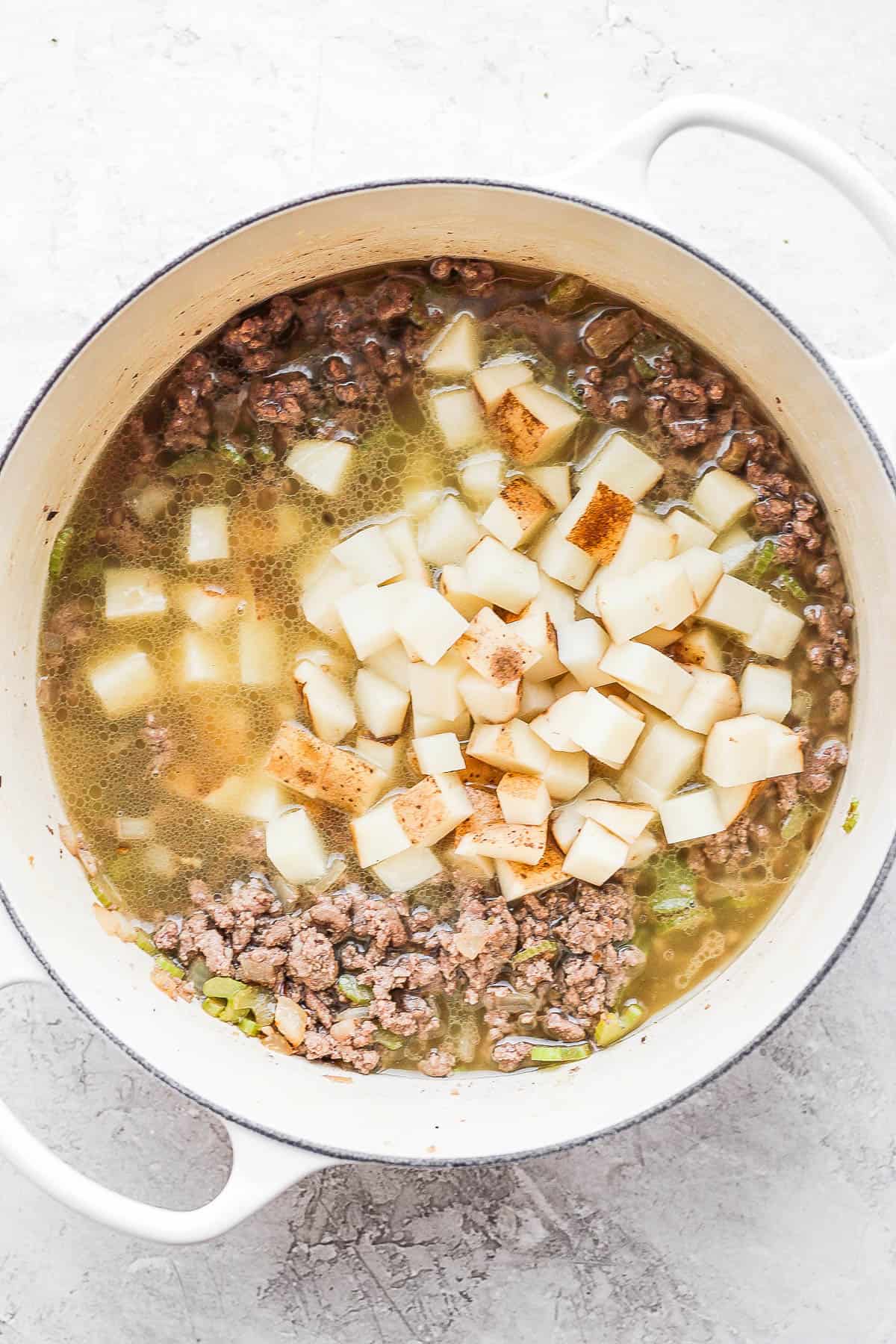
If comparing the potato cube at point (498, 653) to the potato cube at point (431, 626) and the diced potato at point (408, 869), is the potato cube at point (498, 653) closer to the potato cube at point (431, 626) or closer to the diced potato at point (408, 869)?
the potato cube at point (431, 626)

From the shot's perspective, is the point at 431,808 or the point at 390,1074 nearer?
the point at 431,808

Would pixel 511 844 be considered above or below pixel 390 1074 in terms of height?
above

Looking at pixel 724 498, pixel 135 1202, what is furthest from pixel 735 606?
pixel 135 1202

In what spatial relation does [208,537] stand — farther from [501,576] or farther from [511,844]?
[511,844]

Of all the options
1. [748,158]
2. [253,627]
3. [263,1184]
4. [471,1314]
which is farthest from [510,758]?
[748,158]

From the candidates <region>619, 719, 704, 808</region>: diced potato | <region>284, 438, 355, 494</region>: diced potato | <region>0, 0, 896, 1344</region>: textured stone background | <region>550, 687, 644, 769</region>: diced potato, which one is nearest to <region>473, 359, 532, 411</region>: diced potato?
<region>284, 438, 355, 494</region>: diced potato

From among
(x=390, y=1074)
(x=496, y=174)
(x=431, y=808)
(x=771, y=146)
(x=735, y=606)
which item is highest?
(x=771, y=146)

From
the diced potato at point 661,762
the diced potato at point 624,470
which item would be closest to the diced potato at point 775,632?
the diced potato at point 661,762

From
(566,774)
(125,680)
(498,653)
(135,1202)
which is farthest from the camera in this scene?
(125,680)
